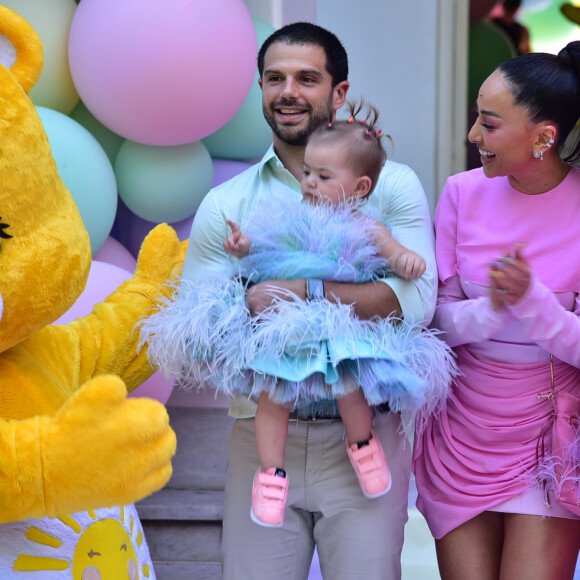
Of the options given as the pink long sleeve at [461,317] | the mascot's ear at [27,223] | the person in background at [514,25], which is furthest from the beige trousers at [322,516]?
the person in background at [514,25]

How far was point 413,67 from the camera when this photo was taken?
3.78 m

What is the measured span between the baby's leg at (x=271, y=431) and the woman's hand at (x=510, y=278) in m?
0.55

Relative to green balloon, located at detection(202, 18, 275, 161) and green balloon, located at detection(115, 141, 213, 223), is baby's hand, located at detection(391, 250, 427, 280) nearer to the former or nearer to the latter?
green balloon, located at detection(115, 141, 213, 223)

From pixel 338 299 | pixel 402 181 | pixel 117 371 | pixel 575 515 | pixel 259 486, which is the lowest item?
pixel 575 515

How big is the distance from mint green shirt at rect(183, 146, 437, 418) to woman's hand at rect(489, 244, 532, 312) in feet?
0.55

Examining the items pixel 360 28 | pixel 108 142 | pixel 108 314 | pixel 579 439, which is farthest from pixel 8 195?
pixel 360 28

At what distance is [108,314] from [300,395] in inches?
22.1

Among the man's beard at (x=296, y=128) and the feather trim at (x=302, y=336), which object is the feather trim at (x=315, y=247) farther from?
the man's beard at (x=296, y=128)

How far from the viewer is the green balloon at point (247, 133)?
11.1 ft

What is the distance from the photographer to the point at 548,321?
2047mm

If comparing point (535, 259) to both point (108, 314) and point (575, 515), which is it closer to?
point (575, 515)

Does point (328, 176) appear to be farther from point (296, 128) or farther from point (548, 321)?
point (548, 321)

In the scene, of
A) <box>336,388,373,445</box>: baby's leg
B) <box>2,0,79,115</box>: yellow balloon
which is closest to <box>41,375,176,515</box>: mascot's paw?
<box>336,388,373,445</box>: baby's leg

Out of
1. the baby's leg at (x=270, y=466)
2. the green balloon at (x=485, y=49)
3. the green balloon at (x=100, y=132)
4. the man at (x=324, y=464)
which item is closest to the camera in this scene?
the baby's leg at (x=270, y=466)
